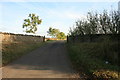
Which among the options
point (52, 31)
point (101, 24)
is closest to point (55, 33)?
point (52, 31)

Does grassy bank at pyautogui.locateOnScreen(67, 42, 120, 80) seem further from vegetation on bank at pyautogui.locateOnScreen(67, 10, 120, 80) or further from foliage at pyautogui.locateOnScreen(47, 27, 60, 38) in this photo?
foliage at pyautogui.locateOnScreen(47, 27, 60, 38)

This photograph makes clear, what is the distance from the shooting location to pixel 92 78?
869 centimetres

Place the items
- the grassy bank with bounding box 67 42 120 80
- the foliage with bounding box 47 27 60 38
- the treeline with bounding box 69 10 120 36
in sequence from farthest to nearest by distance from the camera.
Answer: the foliage with bounding box 47 27 60 38 < the treeline with bounding box 69 10 120 36 < the grassy bank with bounding box 67 42 120 80

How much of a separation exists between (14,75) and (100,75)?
5030 mm

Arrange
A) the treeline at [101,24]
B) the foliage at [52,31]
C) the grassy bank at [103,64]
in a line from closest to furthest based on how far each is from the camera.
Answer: the grassy bank at [103,64] < the treeline at [101,24] < the foliage at [52,31]

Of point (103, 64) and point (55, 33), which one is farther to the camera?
point (55, 33)

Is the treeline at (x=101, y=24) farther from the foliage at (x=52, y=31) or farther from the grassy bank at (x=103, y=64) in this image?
the foliage at (x=52, y=31)

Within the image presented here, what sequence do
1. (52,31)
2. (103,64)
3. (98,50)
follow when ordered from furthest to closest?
(52,31)
(98,50)
(103,64)

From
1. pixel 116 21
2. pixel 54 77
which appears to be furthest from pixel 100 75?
pixel 116 21

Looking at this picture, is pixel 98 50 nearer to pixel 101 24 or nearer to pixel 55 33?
pixel 101 24

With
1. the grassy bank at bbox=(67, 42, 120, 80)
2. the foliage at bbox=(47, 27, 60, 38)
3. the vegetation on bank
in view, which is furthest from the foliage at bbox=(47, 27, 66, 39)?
the grassy bank at bbox=(67, 42, 120, 80)

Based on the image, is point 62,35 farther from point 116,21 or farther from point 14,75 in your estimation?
point 14,75

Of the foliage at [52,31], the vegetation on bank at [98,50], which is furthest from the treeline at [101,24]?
the foliage at [52,31]

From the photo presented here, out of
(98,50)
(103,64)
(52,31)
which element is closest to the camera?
(103,64)
